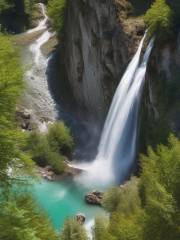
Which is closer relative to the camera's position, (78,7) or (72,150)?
(72,150)

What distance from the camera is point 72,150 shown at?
44875 mm

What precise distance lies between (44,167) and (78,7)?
16.8 m

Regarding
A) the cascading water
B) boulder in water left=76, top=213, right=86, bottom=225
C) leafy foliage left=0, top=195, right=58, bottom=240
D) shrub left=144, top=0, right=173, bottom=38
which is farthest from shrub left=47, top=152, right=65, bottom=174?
leafy foliage left=0, top=195, right=58, bottom=240

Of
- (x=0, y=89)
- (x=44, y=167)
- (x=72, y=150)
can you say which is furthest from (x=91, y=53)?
(x=0, y=89)

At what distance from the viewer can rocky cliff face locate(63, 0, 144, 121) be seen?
1738 inches

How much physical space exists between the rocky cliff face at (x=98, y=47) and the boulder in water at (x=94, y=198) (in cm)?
1087

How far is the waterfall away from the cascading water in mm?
7402

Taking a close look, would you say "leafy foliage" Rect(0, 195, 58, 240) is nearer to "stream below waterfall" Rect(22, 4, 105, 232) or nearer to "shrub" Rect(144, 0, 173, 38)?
"stream below waterfall" Rect(22, 4, 105, 232)

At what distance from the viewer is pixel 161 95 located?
37219 mm

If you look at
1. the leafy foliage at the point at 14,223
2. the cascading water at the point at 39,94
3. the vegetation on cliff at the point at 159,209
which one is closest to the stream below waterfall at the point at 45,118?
the cascading water at the point at 39,94

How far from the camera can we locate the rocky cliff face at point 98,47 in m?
44.2

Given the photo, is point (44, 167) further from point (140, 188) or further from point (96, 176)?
point (140, 188)

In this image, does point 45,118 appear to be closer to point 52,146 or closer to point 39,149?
point 52,146

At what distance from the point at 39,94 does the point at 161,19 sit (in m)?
17.4
